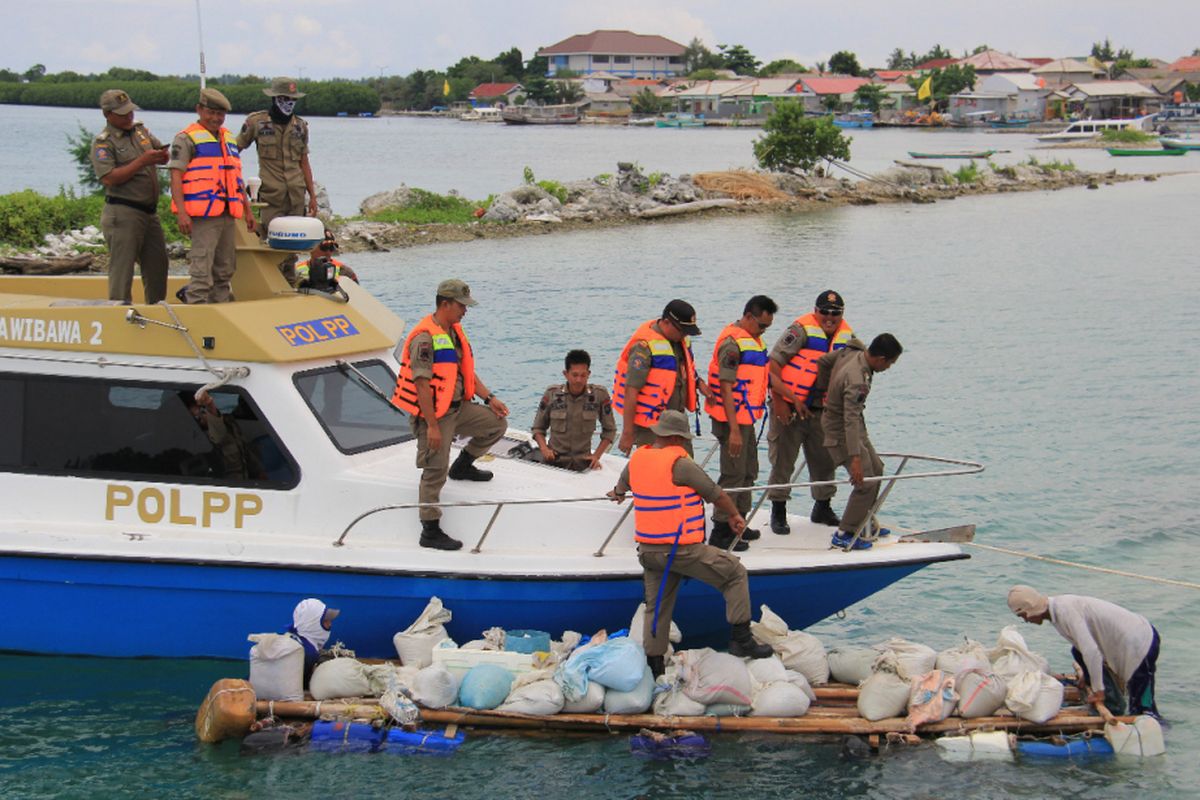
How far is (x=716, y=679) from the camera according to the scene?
7.49 m

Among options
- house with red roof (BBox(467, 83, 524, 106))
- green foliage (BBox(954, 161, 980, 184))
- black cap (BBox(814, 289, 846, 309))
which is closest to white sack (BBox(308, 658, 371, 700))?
black cap (BBox(814, 289, 846, 309))

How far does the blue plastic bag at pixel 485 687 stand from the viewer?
7496 mm

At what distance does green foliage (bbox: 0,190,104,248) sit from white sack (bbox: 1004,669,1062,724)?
77.6 feet

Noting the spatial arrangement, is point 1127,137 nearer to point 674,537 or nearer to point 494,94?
point 494,94

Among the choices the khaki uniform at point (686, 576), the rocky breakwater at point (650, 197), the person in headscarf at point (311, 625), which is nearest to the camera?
the khaki uniform at point (686, 576)

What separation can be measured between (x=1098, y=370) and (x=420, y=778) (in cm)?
1564

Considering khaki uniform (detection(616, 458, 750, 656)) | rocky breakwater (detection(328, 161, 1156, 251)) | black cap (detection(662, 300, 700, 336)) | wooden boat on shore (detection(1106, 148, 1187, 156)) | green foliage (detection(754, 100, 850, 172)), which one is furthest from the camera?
wooden boat on shore (detection(1106, 148, 1187, 156))

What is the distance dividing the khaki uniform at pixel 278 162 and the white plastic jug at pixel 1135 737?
625cm

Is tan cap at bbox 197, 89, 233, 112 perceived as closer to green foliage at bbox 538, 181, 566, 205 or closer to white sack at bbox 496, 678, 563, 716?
white sack at bbox 496, 678, 563, 716

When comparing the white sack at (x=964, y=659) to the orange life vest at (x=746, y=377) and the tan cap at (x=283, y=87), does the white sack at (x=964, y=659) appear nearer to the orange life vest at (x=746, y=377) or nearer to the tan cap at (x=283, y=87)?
the orange life vest at (x=746, y=377)

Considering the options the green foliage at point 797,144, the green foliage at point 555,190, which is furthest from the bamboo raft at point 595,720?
the green foliage at point 797,144

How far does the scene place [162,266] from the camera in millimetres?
9219

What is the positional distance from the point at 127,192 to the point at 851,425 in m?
5.13

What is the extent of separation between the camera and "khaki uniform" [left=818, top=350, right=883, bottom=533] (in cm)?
810
